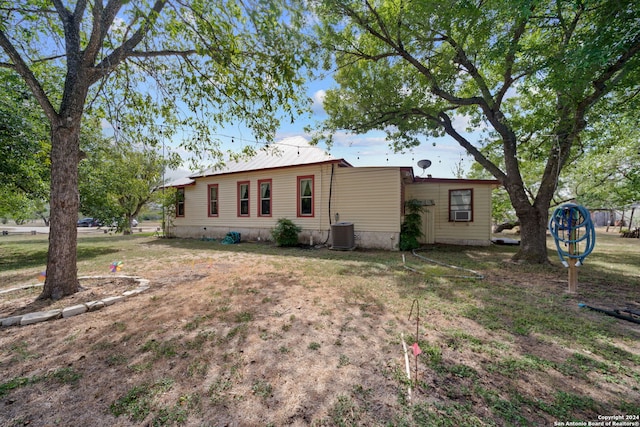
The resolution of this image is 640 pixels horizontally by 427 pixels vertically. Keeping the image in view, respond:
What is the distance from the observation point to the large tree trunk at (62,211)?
3.82 m

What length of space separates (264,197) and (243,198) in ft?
4.55

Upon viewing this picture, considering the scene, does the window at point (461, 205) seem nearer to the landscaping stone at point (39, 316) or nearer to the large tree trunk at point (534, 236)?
the large tree trunk at point (534, 236)

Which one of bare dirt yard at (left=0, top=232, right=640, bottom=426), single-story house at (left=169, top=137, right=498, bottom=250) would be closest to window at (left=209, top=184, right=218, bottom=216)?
single-story house at (left=169, top=137, right=498, bottom=250)

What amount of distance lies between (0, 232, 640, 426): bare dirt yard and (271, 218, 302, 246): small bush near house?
5561 mm

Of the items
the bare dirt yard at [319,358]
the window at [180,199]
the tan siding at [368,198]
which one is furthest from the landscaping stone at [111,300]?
the window at [180,199]

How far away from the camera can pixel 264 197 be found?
39.0 ft

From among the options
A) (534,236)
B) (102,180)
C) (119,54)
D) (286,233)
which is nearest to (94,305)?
(119,54)

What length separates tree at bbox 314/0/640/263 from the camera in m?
4.77

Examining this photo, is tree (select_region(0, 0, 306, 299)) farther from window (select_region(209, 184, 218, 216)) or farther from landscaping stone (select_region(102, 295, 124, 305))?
window (select_region(209, 184, 218, 216))

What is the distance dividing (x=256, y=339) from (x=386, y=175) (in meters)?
7.70

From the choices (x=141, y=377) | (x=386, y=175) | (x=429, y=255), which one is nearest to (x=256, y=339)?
(x=141, y=377)

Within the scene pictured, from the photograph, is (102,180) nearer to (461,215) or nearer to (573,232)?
(573,232)

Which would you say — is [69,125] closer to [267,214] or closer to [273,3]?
[273,3]

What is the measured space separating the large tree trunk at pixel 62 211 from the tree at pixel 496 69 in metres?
6.50
